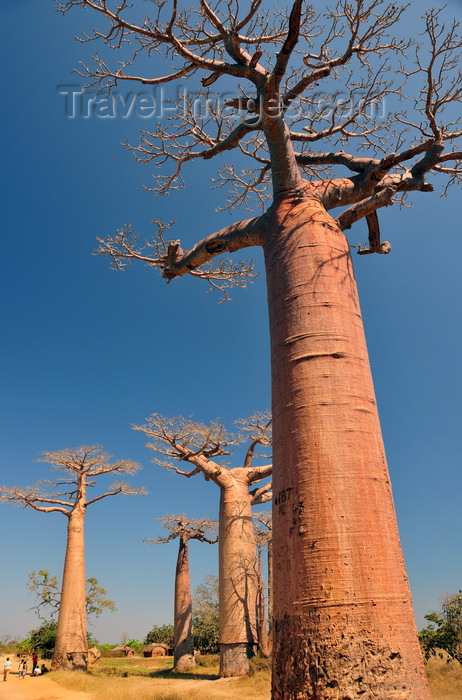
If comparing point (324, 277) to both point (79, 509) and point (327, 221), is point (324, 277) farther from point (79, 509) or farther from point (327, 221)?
point (79, 509)

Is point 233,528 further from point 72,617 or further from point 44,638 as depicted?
point 44,638

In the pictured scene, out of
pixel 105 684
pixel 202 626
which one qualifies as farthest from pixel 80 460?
pixel 202 626

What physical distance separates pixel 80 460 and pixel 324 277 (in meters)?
13.3

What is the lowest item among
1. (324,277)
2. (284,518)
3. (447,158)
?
(284,518)

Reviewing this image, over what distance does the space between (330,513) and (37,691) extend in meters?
10.1

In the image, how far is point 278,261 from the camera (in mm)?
2592

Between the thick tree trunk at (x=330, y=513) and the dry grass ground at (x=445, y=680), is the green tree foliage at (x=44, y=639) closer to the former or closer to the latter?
the dry grass ground at (x=445, y=680)

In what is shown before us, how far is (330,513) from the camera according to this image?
5.87 feet

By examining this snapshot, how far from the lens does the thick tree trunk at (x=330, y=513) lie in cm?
158

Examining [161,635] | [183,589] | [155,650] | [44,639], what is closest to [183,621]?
[183,589]

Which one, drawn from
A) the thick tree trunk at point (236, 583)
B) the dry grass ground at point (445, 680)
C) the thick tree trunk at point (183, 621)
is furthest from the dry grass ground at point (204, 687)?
the thick tree trunk at point (183, 621)

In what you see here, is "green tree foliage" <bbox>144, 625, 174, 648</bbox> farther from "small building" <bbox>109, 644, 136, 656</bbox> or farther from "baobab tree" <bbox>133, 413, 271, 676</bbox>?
"baobab tree" <bbox>133, 413, 271, 676</bbox>

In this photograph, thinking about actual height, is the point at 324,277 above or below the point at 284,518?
above

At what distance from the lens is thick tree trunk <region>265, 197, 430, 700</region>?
1581mm
